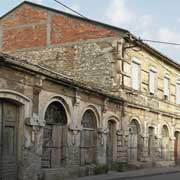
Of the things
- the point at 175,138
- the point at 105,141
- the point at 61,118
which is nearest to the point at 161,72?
the point at 175,138

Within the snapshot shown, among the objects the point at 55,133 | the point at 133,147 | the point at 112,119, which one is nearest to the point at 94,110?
the point at 112,119

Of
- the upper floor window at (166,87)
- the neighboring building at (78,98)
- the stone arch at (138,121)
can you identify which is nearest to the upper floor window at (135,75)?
the neighboring building at (78,98)

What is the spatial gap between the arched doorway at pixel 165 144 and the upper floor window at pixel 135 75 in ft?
18.8

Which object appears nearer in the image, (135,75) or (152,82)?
(135,75)

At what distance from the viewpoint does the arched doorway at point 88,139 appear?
71.0 feet

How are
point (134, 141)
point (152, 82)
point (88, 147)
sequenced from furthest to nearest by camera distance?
point (152, 82) → point (134, 141) → point (88, 147)

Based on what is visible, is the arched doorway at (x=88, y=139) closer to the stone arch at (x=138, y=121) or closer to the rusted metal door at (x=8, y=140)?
the stone arch at (x=138, y=121)

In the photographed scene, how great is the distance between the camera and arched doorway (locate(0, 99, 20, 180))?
16.2m

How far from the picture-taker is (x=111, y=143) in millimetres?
24562

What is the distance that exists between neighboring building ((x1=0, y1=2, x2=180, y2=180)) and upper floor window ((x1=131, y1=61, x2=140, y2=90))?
6 cm

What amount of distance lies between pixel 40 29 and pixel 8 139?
13.8m

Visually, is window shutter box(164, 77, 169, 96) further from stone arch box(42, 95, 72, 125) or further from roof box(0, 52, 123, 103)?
stone arch box(42, 95, 72, 125)

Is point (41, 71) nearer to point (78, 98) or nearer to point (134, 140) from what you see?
point (78, 98)

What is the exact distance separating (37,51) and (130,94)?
649 cm
